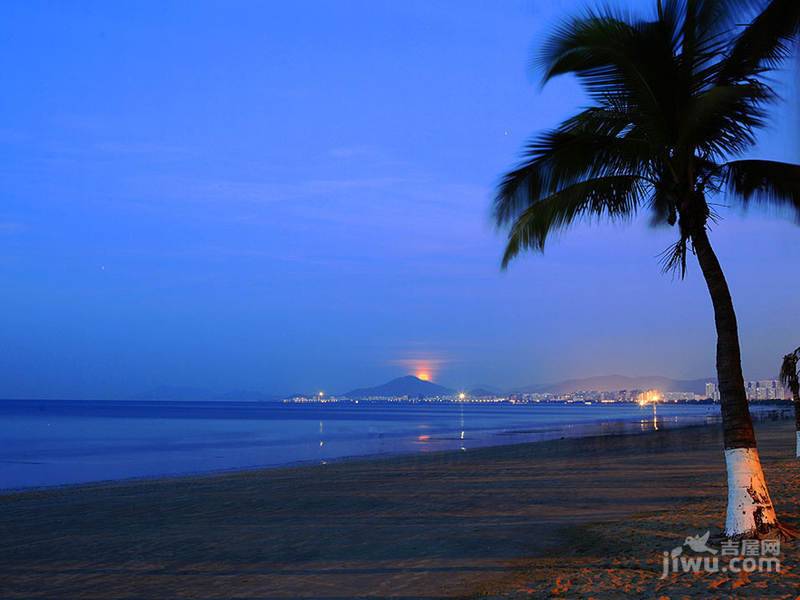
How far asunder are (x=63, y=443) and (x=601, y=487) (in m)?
43.8

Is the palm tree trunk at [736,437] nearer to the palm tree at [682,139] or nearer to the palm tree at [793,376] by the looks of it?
the palm tree at [682,139]

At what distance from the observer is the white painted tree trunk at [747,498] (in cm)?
735

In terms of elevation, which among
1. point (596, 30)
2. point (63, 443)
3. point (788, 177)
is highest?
point (596, 30)

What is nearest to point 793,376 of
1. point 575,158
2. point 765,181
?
point 765,181

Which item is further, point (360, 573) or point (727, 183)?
point (727, 183)

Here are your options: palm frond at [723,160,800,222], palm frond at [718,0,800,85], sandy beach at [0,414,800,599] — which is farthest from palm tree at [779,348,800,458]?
palm frond at [718,0,800,85]

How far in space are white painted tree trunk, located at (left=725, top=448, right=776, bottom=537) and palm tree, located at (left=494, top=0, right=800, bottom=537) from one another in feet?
0.03

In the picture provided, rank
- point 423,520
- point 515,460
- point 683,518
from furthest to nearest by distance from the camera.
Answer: point 515,460, point 423,520, point 683,518

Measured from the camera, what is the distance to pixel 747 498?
736 cm

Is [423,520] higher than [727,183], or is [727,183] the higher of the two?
[727,183]

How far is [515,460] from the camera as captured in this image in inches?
915

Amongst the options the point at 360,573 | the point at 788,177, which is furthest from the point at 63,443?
the point at 788,177

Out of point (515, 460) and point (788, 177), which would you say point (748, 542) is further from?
point (515, 460)

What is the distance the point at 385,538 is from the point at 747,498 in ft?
15.4
